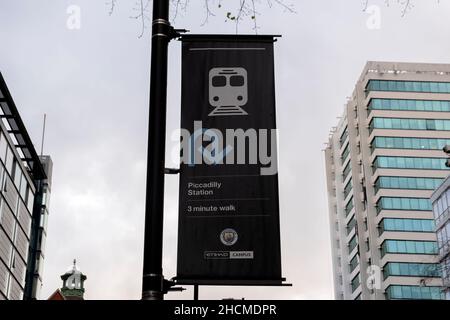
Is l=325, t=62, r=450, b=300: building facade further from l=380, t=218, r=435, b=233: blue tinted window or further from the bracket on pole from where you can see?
the bracket on pole

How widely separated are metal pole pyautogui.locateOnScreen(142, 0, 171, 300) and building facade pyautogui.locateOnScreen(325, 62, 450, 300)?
87701mm

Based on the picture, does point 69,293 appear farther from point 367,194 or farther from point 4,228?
point 367,194

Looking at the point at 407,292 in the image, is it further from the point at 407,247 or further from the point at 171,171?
the point at 171,171

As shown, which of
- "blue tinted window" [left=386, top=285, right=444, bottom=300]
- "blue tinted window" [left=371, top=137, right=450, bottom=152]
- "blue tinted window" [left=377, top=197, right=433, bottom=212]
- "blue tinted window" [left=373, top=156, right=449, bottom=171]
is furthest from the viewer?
"blue tinted window" [left=371, top=137, right=450, bottom=152]

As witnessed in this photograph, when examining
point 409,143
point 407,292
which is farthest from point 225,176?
point 409,143

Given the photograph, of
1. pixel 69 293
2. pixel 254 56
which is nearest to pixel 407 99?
pixel 69 293

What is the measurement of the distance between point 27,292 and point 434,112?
60.2 m

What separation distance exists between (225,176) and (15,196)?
6810 cm

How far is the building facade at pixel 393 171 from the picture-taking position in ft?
306

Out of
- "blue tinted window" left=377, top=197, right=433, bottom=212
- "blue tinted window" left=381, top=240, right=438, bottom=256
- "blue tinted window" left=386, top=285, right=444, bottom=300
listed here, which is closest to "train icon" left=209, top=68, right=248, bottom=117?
"blue tinted window" left=386, top=285, right=444, bottom=300

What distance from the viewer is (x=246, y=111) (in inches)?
218

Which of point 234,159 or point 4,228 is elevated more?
point 4,228

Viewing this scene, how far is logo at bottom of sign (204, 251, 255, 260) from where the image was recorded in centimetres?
516
